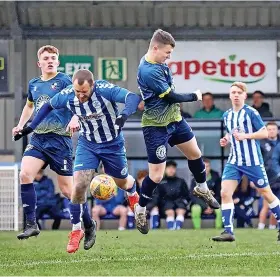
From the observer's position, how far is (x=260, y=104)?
21.1m

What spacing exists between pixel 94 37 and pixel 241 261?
11.8m

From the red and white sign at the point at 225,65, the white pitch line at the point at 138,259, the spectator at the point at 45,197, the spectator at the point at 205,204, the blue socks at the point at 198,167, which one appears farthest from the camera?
the red and white sign at the point at 225,65

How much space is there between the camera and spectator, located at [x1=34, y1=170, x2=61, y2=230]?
19.8m

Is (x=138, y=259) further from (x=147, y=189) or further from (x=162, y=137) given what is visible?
(x=162, y=137)

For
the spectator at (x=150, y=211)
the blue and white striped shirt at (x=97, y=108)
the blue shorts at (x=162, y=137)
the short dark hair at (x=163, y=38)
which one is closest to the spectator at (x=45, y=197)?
the spectator at (x=150, y=211)

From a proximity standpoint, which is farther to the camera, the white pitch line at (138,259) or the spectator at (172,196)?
the spectator at (172,196)

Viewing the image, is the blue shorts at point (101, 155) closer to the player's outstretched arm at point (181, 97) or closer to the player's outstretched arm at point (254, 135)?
the player's outstretched arm at point (181, 97)

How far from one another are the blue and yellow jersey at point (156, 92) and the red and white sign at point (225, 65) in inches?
402

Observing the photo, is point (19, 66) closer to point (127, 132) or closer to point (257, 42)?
point (127, 132)

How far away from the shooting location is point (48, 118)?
12562mm

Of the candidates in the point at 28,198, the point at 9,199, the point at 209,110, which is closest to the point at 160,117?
the point at 28,198

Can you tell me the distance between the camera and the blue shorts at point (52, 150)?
1260 centimetres

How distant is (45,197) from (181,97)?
8.87 m

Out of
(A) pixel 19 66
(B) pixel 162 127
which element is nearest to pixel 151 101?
(B) pixel 162 127
